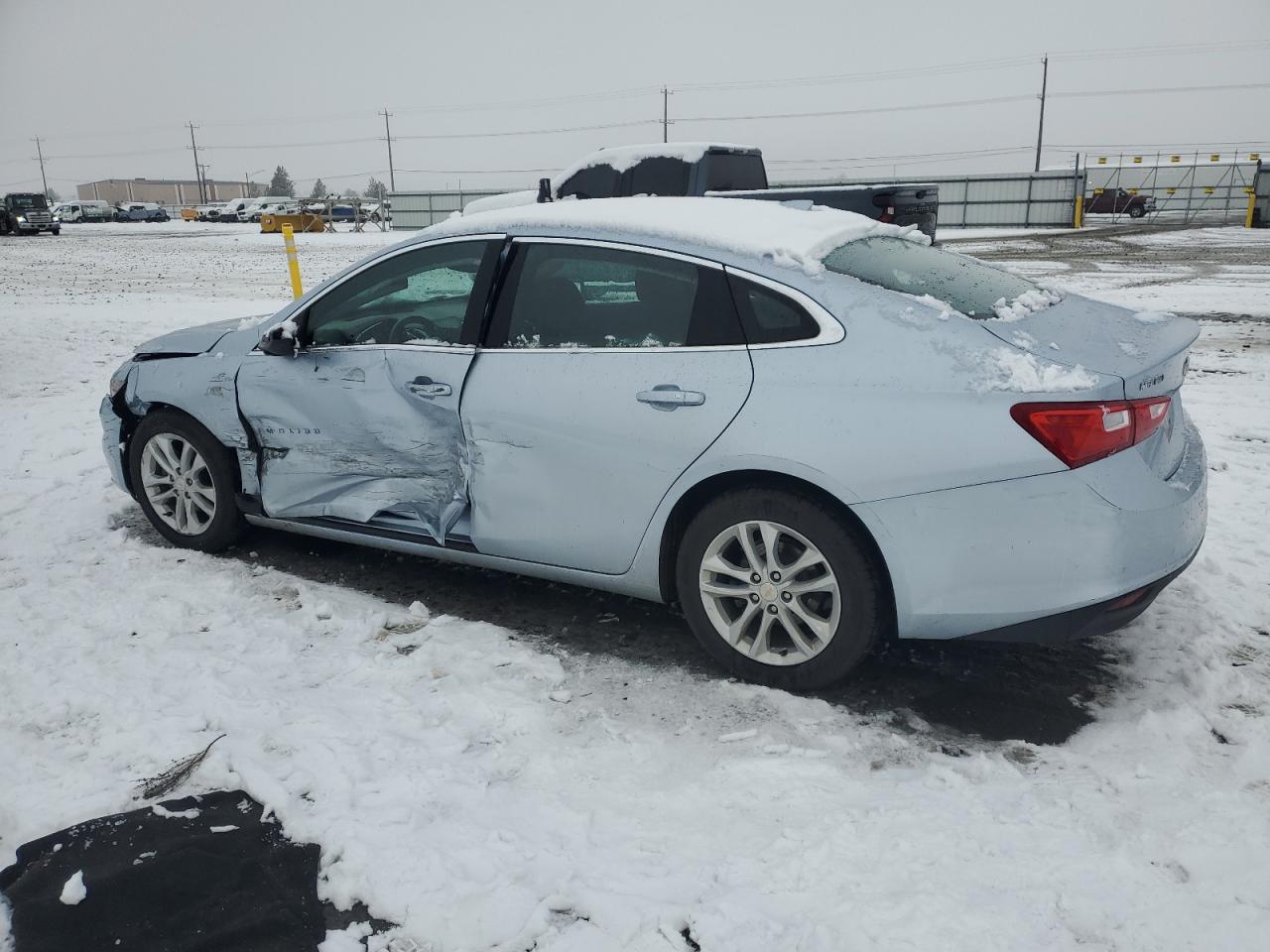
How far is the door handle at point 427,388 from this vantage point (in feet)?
12.4

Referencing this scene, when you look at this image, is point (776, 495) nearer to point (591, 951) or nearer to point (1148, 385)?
point (1148, 385)

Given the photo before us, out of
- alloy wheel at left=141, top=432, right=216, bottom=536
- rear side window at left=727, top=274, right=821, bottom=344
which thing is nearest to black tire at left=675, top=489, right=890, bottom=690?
rear side window at left=727, top=274, right=821, bottom=344

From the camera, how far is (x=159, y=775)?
2891mm

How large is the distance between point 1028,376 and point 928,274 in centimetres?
79

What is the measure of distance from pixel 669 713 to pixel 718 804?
0.55 meters

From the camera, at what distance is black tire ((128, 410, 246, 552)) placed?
452cm

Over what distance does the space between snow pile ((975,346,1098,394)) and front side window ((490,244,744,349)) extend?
2.63 ft

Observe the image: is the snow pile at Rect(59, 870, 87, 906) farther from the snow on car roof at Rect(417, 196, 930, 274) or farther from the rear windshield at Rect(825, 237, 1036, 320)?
the rear windshield at Rect(825, 237, 1036, 320)

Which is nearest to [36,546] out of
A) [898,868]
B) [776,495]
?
[776,495]

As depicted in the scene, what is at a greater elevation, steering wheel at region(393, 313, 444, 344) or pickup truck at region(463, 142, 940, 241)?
pickup truck at region(463, 142, 940, 241)

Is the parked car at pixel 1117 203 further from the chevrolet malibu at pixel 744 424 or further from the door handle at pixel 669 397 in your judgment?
the door handle at pixel 669 397

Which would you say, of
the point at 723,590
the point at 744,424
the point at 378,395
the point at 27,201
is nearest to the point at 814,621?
the point at 723,590

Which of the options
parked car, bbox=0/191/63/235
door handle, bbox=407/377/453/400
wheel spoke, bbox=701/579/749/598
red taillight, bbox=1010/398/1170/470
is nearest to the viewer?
red taillight, bbox=1010/398/1170/470

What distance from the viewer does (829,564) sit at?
3113 mm
